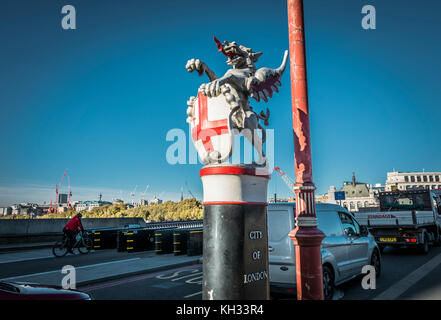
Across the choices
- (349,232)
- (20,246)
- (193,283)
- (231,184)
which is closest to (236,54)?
(231,184)

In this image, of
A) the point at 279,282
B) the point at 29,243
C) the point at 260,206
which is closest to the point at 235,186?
the point at 260,206

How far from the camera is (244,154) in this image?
295cm

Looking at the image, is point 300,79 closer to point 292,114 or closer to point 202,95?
point 292,114

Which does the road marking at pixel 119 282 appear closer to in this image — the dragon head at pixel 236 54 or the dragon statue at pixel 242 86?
the dragon statue at pixel 242 86

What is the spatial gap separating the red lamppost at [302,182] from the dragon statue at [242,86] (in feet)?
3.73

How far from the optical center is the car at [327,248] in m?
6.05

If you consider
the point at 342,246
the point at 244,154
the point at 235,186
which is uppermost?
the point at 244,154

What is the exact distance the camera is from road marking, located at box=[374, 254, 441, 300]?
625 centimetres

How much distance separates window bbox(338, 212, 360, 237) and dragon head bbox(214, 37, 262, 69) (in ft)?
18.7

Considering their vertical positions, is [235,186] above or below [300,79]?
below

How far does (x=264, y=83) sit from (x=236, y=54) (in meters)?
0.53

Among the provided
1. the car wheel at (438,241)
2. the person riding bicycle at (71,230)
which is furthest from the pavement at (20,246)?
the car wheel at (438,241)

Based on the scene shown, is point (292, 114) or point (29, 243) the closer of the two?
point (292, 114)
